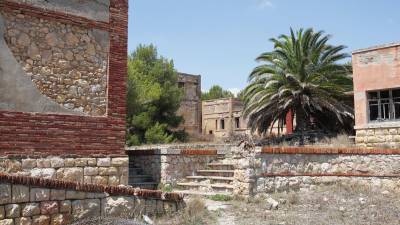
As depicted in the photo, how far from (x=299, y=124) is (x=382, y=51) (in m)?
5.61

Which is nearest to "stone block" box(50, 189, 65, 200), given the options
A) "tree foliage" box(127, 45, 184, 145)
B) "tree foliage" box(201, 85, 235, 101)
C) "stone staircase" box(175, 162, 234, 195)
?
"stone staircase" box(175, 162, 234, 195)

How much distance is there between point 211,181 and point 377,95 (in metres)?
7.34

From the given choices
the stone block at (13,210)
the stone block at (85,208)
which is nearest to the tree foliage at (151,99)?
the stone block at (85,208)

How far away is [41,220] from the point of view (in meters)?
6.29

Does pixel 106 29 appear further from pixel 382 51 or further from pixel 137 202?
pixel 382 51

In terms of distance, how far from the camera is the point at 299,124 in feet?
67.1

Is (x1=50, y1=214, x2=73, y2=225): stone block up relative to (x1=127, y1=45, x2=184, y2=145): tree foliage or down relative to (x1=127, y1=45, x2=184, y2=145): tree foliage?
down

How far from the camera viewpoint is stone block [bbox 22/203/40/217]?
6.12 metres

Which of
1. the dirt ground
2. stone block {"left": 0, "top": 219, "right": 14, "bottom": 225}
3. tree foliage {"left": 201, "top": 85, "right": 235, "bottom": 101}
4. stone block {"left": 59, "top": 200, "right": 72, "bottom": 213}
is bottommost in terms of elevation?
the dirt ground

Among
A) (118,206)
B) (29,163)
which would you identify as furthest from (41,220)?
(29,163)

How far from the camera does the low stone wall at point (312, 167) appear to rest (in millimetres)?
11742

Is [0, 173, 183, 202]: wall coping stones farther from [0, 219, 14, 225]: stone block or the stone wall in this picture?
the stone wall

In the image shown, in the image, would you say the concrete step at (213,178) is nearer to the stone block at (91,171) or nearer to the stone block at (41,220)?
the stone block at (91,171)

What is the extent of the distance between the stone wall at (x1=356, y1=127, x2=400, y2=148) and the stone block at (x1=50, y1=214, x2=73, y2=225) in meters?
11.8
